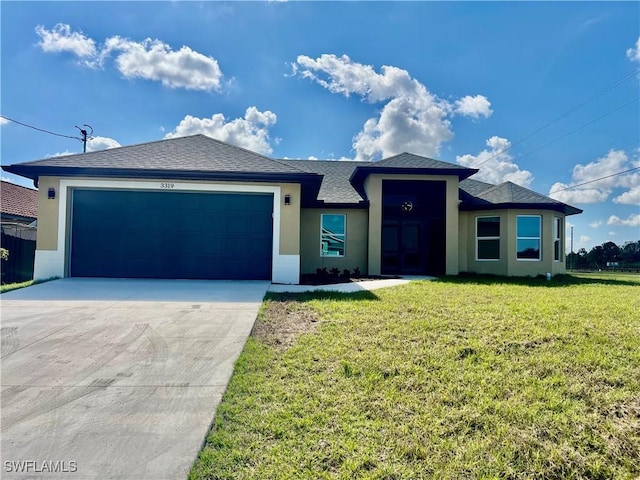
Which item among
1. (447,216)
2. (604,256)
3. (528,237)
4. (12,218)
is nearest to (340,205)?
(447,216)

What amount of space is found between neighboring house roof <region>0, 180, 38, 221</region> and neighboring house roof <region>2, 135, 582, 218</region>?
8.32 metres

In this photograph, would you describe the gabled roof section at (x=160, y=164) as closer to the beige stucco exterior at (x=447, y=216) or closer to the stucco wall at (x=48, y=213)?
the stucco wall at (x=48, y=213)

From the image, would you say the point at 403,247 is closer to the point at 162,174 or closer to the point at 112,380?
the point at 162,174

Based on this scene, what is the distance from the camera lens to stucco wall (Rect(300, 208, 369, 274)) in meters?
14.1

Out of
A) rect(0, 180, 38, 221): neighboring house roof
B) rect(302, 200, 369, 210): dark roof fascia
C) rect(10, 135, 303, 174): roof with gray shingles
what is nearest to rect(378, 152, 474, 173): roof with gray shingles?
rect(302, 200, 369, 210): dark roof fascia

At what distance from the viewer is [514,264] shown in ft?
45.4

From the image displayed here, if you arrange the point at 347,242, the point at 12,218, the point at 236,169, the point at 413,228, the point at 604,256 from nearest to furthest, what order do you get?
1. the point at 236,169
2. the point at 347,242
3. the point at 413,228
4. the point at 12,218
5. the point at 604,256

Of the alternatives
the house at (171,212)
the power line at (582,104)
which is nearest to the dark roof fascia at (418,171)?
the house at (171,212)

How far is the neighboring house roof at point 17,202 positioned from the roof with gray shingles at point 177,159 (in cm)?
864

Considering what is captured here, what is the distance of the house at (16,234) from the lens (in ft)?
42.7

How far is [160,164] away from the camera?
10.3 m

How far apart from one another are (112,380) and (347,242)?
1078 centimetres

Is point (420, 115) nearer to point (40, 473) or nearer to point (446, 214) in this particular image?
point (446, 214)

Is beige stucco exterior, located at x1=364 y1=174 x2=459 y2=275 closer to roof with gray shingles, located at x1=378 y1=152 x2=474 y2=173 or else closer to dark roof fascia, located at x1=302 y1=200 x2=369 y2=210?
dark roof fascia, located at x1=302 y1=200 x2=369 y2=210
